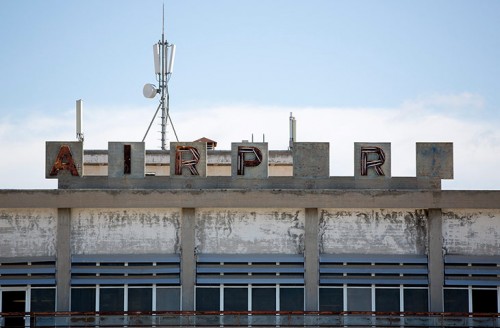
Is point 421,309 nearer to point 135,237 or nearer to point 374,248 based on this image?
point 374,248

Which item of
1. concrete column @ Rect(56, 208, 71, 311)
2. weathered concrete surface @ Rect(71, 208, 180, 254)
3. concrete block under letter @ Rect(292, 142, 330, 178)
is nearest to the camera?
concrete column @ Rect(56, 208, 71, 311)

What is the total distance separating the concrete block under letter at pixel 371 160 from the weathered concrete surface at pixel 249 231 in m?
2.95

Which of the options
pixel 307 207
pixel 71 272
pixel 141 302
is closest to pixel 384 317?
pixel 307 207

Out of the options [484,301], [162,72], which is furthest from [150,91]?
[484,301]

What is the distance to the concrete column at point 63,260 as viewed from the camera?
4244 centimetres

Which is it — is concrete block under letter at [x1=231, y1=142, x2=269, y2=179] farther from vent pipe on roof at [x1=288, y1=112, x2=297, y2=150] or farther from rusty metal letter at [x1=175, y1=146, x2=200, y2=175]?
vent pipe on roof at [x1=288, y1=112, x2=297, y2=150]

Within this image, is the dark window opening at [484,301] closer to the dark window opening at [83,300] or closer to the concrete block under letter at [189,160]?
the concrete block under letter at [189,160]

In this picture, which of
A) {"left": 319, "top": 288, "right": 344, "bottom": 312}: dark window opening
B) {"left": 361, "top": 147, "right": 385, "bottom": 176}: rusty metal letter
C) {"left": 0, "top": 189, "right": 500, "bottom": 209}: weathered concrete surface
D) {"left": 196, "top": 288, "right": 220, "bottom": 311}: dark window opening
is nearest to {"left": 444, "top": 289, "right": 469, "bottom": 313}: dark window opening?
{"left": 0, "top": 189, "right": 500, "bottom": 209}: weathered concrete surface

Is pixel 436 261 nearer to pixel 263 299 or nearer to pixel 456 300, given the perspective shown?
pixel 456 300

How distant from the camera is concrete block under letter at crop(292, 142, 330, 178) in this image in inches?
1693

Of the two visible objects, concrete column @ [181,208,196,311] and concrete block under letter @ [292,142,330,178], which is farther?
concrete block under letter @ [292,142,330,178]

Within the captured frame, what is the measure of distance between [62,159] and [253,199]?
7.93m

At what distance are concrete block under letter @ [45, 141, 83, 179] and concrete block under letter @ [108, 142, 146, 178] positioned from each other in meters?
1.33

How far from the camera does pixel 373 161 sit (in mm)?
43344
